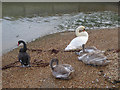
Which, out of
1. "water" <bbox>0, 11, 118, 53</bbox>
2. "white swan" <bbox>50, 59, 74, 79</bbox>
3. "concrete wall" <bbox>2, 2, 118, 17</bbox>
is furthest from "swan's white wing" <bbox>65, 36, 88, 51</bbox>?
"concrete wall" <bbox>2, 2, 118, 17</bbox>

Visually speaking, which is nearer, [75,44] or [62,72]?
[62,72]

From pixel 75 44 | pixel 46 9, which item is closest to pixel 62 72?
pixel 75 44

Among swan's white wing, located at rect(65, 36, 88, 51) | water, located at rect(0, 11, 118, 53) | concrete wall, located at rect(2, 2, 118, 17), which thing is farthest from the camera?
concrete wall, located at rect(2, 2, 118, 17)

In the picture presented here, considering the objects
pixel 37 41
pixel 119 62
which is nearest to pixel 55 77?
pixel 119 62

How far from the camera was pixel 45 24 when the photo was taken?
564 inches

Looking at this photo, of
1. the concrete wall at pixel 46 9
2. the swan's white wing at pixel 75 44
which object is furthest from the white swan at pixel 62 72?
the concrete wall at pixel 46 9

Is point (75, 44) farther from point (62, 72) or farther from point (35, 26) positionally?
point (35, 26)

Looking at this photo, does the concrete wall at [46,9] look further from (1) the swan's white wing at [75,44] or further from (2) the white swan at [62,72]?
(2) the white swan at [62,72]

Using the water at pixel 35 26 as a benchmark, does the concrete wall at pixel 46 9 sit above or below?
above

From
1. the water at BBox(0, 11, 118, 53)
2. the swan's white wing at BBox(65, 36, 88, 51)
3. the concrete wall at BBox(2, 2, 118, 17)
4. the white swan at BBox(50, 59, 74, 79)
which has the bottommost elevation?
the white swan at BBox(50, 59, 74, 79)

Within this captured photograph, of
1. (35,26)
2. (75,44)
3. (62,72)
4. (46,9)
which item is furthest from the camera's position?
(46,9)

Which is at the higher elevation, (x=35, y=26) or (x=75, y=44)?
(x=35, y=26)

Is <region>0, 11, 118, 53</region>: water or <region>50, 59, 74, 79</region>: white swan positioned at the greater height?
<region>0, 11, 118, 53</region>: water

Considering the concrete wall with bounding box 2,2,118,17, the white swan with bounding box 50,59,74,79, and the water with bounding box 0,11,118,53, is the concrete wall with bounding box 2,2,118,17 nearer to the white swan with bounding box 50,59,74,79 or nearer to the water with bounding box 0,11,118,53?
the water with bounding box 0,11,118,53
